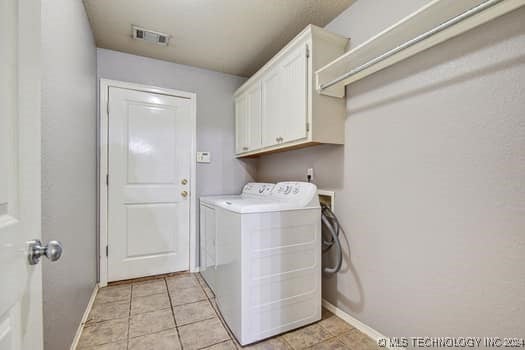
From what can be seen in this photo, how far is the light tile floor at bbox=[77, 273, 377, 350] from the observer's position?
1.55m

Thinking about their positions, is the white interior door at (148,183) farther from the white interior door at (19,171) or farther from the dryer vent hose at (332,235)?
the white interior door at (19,171)

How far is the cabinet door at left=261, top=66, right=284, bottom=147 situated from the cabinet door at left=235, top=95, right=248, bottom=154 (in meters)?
0.46

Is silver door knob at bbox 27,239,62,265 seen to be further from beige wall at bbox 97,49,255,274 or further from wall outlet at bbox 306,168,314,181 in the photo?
beige wall at bbox 97,49,255,274

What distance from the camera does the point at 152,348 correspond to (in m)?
1.52

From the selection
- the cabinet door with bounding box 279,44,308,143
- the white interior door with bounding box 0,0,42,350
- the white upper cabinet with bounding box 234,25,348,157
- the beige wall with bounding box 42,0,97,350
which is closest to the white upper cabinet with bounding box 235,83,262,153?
the white upper cabinet with bounding box 234,25,348,157

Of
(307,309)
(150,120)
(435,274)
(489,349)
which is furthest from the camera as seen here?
(150,120)

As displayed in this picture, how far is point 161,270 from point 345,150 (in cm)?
230

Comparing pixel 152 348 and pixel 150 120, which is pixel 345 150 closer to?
pixel 152 348

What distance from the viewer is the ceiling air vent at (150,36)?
7.04 ft

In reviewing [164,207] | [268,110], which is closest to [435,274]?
[268,110]

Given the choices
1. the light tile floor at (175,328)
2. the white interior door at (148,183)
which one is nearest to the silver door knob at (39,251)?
the light tile floor at (175,328)

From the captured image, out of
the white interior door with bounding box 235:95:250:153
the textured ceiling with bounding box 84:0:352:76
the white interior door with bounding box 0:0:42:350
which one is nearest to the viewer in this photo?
the white interior door with bounding box 0:0:42:350

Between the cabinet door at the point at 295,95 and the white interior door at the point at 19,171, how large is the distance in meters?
1.45

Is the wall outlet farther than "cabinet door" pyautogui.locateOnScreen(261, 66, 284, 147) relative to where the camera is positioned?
Yes
